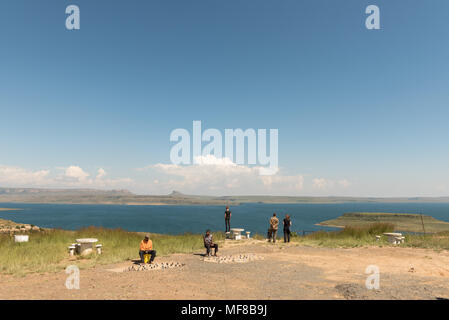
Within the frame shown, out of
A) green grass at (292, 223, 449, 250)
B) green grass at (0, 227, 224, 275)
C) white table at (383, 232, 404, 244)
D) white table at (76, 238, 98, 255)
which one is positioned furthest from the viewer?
white table at (383, 232, 404, 244)

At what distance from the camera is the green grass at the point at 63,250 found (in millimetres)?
12124

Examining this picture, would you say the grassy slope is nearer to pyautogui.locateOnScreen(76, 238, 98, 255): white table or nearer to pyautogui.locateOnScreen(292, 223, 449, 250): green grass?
pyautogui.locateOnScreen(292, 223, 449, 250): green grass

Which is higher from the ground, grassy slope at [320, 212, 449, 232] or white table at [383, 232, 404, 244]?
white table at [383, 232, 404, 244]

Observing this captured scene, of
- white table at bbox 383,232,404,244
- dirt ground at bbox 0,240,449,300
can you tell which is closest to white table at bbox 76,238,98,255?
dirt ground at bbox 0,240,449,300

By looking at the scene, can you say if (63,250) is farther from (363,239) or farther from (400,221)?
(400,221)

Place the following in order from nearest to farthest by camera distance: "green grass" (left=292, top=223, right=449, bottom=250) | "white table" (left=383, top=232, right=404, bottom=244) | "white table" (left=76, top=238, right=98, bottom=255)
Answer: "white table" (left=76, top=238, right=98, bottom=255)
"green grass" (left=292, top=223, right=449, bottom=250)
"white table" (left=383, top=232, right=404, bottom=244)

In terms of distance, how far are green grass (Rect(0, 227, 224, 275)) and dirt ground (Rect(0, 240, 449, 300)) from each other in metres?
1.36

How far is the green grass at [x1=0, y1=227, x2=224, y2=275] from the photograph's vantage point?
12124 mm

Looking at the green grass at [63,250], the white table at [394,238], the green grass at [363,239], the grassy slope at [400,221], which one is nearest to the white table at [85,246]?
the green grass at [63,250]

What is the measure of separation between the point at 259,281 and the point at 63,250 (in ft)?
39.3

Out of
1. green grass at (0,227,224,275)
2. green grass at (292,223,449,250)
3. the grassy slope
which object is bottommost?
the grassy slope
